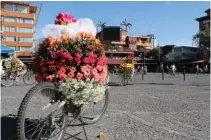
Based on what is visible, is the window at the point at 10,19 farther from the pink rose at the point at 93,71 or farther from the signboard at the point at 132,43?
the pink rose at the point at 93,71

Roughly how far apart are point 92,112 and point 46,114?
1.68m

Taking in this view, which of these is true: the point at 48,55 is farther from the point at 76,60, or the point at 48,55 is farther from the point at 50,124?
the point at 50,124

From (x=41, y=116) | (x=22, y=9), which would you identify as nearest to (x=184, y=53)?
(x=22, y=9)

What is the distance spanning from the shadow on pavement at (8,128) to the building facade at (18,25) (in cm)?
8372

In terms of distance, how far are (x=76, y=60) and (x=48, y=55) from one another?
41 cm

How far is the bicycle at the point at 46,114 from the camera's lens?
4.11 metres

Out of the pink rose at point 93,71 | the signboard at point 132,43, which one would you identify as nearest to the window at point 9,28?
the signboard at point 132,43

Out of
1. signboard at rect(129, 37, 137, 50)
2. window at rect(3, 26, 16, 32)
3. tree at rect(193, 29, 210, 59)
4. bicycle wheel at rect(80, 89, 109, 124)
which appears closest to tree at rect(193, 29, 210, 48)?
tree at rect(193, 29, 210, 59)

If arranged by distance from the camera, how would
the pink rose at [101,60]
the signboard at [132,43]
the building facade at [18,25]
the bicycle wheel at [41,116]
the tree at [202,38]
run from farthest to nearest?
1. the signboard at [132,43]
2. the building facade at [18,25]
3. the tree at [202,38]
4. the pink rose at [101,60]
5. the bicycle wheel at [41,116]

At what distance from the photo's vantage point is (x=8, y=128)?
545 centimetres

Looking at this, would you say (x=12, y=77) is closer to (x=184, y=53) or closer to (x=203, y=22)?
(x=203, y=22)

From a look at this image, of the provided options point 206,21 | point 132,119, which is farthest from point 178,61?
point 132,119

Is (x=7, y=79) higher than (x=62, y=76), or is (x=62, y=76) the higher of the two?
(x=62, y=76)

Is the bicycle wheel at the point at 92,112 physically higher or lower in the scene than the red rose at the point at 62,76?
lower
